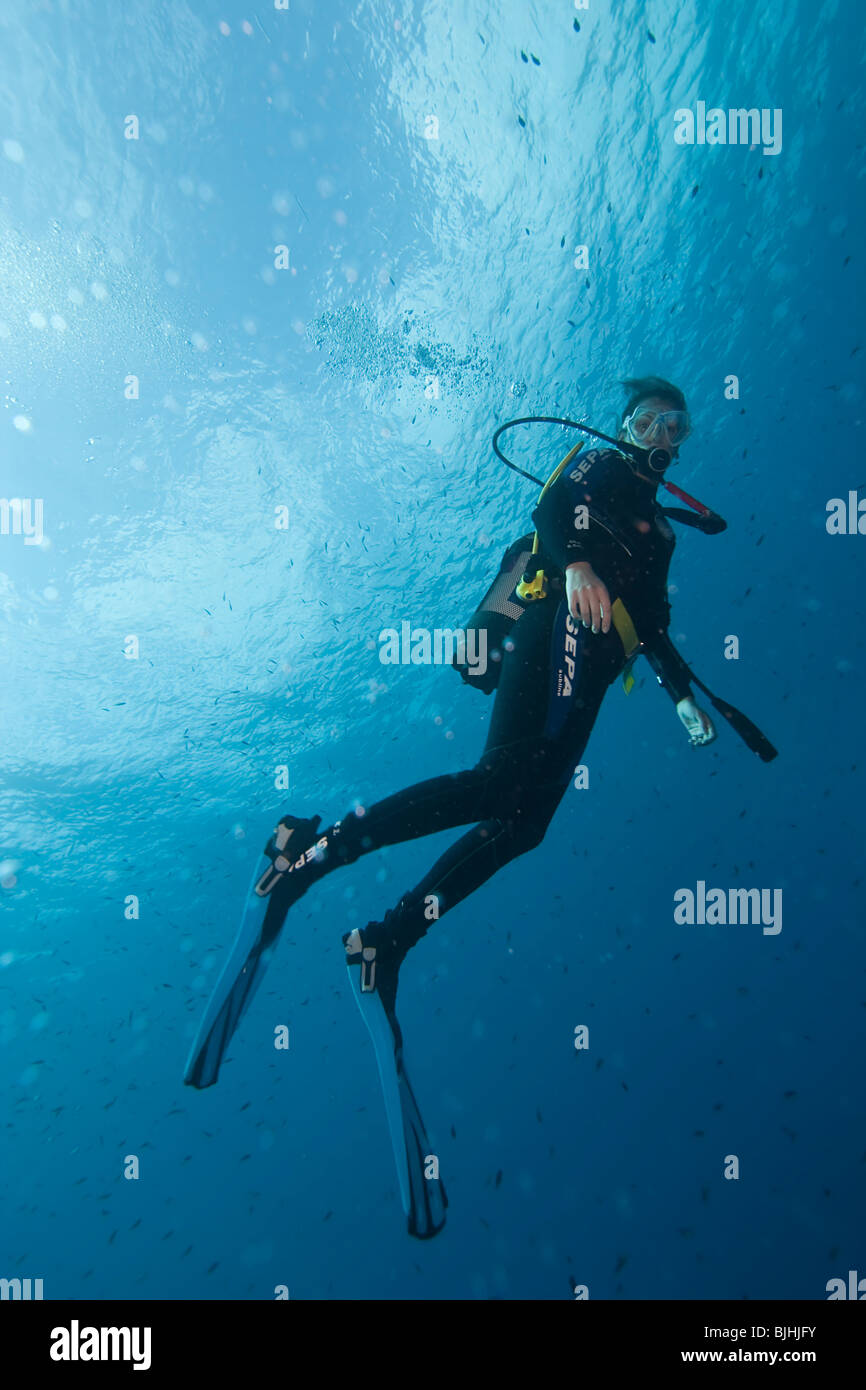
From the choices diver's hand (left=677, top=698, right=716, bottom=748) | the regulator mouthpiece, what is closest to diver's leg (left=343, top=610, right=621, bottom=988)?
diver's hand (left=677, top=698, right=716, bottom=748)

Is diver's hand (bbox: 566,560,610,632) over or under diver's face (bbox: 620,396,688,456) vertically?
under

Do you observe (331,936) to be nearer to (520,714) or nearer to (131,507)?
(131,507)

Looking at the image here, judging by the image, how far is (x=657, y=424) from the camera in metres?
4.46

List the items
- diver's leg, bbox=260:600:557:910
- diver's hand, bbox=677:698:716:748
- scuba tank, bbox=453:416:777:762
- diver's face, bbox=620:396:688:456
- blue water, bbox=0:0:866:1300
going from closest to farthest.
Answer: diver's leg, bbox=260:600:557:910
scuba tank, bbox=453:416:777:762
diver's hand, bbox=677:698:716:748
diver's face, bbox=620:396:688:456
blue water, bbox=0:0:866:1300

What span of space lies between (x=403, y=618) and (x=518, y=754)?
13.0 meters

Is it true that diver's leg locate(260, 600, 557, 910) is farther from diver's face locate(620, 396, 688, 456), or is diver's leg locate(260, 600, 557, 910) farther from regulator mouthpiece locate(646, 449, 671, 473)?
diver's face locate(620, 396, 688, 456)

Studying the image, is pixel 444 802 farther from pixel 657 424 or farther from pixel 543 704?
pixel 657 424

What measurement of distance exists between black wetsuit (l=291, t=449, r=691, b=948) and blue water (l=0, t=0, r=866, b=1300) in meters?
9.82

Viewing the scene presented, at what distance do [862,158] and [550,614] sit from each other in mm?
13726

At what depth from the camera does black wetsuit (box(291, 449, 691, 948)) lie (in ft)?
11.7

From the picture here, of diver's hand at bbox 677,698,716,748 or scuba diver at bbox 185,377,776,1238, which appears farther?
diver's hand at bbox 677,698,716,748

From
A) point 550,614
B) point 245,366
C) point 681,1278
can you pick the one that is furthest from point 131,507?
point 681,1278

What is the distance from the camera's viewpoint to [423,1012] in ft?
74.0

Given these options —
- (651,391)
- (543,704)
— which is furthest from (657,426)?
(543,704)
